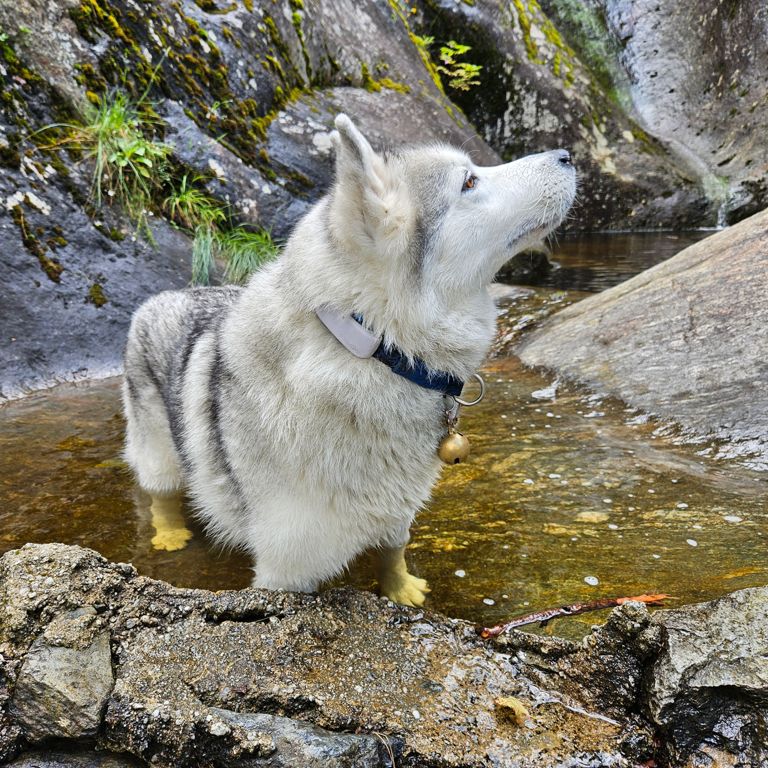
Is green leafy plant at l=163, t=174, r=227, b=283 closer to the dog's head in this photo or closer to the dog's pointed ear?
the dog's head

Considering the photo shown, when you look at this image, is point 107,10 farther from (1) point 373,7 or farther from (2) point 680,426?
(2) point 680,426

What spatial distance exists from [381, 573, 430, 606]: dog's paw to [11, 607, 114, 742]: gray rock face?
3.88 feet

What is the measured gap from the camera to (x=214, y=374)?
278 centimetres

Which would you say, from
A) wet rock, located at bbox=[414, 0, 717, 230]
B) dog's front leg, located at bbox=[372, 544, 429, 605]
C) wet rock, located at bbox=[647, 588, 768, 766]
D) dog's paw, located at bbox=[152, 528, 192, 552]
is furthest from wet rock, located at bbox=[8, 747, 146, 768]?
wet rock, located at bbox=[414, 0, 717, 230]

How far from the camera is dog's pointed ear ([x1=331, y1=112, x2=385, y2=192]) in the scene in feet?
6.65

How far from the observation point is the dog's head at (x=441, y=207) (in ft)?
7.25

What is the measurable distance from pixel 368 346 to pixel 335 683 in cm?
114

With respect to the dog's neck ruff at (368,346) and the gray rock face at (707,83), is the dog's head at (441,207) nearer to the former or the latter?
the dog's neck ruff at (368,346)

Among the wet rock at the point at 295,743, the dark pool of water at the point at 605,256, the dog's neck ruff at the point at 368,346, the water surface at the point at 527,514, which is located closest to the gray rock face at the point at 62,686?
the wet rock at the point at 295,743

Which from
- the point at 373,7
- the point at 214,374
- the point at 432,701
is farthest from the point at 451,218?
the point at 373,7

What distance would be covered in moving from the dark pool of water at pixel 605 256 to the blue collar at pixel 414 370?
5.20 m

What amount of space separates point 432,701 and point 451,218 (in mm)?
1701

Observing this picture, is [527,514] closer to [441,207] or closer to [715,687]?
[715,687]

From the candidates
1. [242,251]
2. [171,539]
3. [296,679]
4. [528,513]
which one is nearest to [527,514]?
[528,513]
